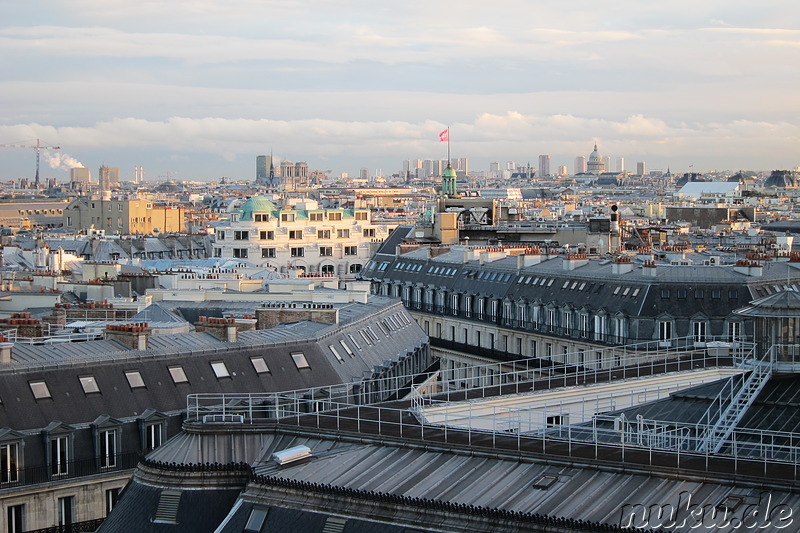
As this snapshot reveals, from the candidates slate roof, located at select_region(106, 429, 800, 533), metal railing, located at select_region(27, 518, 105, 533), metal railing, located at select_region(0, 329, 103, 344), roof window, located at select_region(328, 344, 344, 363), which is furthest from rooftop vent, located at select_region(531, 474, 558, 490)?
metal railing, located at select_region(0, 329, 103, 344)

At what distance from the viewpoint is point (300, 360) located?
41.2m

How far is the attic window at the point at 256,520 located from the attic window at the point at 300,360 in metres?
14.1

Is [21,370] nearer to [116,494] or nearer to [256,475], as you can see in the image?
[116,494]

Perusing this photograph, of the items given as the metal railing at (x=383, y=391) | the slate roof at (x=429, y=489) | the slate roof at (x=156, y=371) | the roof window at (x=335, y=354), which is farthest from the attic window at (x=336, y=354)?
the slate roof at (x=429, y=489)

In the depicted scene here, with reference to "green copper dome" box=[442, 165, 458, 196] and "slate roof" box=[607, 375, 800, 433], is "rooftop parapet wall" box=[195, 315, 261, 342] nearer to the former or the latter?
"slate roof" box=[607, 375, 800, 433]

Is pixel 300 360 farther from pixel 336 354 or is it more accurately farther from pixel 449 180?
pixel 449 180

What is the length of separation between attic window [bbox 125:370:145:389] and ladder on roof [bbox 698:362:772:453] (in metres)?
14.0

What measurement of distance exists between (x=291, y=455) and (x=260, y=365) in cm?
1229

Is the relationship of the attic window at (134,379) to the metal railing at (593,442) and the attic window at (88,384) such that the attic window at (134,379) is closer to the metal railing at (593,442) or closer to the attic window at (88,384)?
the attic window at (88,384)

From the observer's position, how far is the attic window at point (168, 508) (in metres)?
28.1

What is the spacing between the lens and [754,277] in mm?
64250

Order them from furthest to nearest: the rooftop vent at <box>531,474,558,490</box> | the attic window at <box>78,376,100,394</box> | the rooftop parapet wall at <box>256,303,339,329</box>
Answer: the rooftop parapet wall at <box>256,303,339,329</box> < the attic window at <box>78,376,100,394</box> < the rooftop vent at <box>531,474,558,490</box>

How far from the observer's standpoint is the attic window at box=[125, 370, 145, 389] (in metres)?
36.8

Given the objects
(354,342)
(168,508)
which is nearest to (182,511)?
(168,508)
